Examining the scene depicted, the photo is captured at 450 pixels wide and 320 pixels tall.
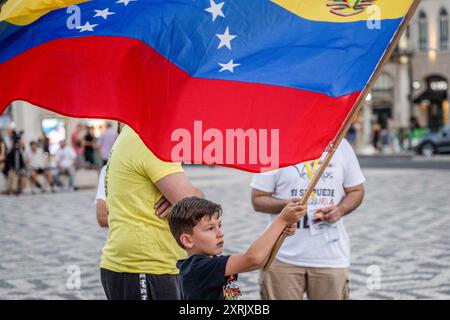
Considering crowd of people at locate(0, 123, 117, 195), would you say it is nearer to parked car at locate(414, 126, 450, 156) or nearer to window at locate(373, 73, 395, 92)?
parked car at locate(414, 126, 450, 156)

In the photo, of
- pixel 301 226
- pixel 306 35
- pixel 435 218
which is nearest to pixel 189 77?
pixel 306 35

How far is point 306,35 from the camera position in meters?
3.75

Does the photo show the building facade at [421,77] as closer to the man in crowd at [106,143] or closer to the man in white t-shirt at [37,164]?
the man in white t-shirt at [37,164]

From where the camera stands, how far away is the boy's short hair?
11.5ft

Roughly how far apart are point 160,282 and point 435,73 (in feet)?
181

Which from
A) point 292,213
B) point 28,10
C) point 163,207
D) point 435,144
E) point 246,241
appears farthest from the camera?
point 435,144

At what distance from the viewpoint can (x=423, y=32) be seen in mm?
57625

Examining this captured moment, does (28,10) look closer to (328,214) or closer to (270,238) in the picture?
(270,238)

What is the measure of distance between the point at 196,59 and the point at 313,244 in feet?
5.91

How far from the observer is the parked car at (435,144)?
117ft

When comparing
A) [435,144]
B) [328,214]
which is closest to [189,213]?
[328,214]

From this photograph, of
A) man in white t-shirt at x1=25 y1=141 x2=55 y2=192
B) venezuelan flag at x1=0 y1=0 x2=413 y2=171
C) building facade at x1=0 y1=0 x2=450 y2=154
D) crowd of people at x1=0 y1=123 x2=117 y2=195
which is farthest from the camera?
building facade at x1=0 y1=0 x2=450 y2=154

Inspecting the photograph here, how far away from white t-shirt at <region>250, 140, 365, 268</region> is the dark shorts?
1188mm

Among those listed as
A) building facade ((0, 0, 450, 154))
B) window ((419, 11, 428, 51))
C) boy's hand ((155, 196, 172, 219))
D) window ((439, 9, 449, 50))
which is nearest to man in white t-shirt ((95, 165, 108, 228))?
boy's hand ((155, 196, 172, 219))
